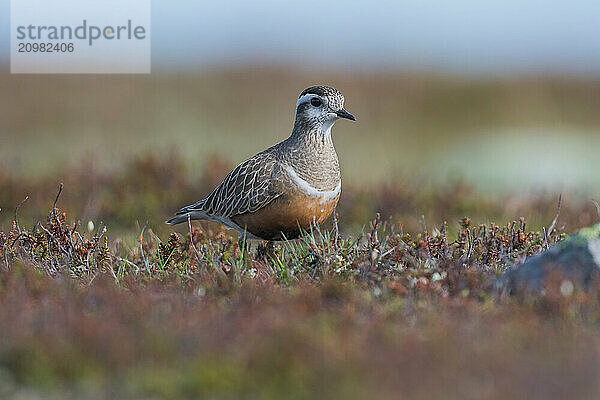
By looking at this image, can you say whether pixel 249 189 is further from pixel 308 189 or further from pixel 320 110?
pixel 320 110

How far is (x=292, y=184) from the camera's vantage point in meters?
7.09

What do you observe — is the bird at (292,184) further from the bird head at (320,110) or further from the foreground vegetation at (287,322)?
the foreground vegetation at (287,322)

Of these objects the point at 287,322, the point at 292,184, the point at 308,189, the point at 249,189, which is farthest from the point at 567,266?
the point at 249,189

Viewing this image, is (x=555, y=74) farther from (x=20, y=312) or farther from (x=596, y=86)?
(x=20, y=312)

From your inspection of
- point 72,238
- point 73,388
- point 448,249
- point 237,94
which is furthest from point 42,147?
Answer: point 73,388

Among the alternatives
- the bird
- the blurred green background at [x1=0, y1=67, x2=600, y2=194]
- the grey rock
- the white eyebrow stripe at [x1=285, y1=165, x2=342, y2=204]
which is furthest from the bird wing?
the blurred green background at [x1=0, y1=67, x2=600, y2=194]

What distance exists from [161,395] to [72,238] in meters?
3.24

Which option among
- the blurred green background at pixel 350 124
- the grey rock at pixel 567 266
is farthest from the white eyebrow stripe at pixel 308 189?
the blurred green background at pixel 350 124

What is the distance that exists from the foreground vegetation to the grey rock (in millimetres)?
122

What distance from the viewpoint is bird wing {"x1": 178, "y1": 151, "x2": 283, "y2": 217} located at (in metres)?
7.14

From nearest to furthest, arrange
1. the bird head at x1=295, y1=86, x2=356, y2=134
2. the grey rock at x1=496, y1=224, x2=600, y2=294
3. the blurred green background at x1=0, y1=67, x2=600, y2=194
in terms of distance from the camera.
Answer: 1. the grey rock at x1=496, y1=224, x2=600, y2=294
2. the bird head at x1=295, y1=86, x2=356, y2=134
3. the blurred green background at x1=0, y1=67, x2=600, y2=194

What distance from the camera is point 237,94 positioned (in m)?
22.2

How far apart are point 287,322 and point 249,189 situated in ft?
8.65

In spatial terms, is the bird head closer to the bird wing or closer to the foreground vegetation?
the bird wing
